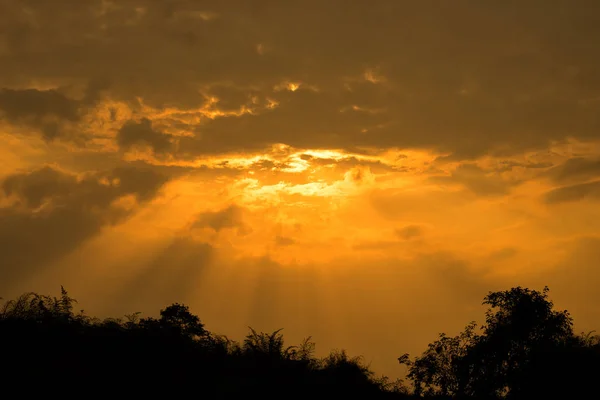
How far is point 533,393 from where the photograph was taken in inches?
1756

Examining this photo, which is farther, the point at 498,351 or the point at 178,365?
the point at 498,351

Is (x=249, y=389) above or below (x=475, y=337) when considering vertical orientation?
below

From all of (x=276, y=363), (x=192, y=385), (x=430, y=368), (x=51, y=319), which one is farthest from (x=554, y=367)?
(x=51, y=319)

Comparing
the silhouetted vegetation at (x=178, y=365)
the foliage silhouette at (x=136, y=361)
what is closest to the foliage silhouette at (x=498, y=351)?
the silhouetted vegetation at (x=178, y=365)

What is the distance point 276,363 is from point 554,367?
23.3m

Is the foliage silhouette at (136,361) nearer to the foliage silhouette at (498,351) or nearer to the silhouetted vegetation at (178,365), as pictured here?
the silhouetted vegetation at (178,365)

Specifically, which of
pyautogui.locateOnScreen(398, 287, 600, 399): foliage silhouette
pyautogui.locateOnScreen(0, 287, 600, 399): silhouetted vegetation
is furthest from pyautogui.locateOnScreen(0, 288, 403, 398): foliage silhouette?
pyautogui.locateOnScreen(398, 287, 600, 399): foliage silhouette

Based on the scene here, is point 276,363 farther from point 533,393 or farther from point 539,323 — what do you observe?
point 539,323

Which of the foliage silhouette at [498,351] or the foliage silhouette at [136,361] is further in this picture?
the foliage silhouette at [498,351]

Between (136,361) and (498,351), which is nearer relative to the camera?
(136,361)

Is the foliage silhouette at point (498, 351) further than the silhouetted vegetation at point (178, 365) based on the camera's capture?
Yes

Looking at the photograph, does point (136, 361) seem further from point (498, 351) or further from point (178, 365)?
point (498, 351)

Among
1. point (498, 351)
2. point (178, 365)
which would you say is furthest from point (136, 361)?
point (498, 351)

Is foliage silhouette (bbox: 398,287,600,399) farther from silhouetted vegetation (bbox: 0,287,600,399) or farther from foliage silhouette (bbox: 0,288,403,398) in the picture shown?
foliage silhouette (bbox: 0,288,403,398)
